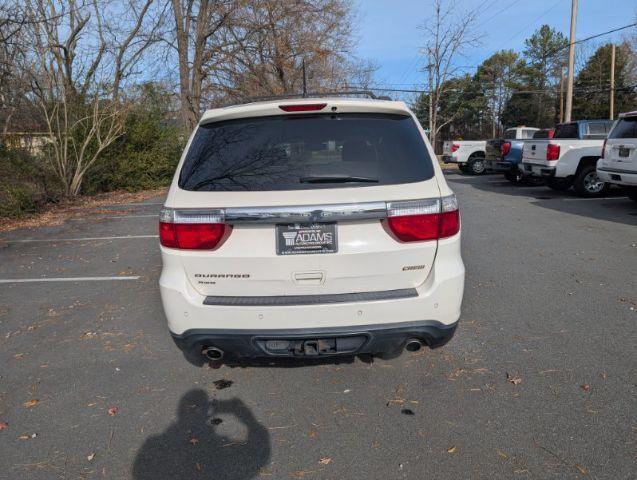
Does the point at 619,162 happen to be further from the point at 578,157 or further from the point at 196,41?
the point at 196,41

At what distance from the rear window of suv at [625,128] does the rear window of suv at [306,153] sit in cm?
829

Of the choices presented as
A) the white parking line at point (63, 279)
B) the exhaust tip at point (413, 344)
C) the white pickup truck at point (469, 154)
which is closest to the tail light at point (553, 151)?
the white pickup truck at point (469, 154)

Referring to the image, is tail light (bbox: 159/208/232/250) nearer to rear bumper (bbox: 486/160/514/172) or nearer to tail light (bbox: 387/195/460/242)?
tail light (bbox: 387/195/460/242)

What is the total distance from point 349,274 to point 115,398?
1811 millimetres

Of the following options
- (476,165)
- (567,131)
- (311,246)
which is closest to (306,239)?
(311,246)

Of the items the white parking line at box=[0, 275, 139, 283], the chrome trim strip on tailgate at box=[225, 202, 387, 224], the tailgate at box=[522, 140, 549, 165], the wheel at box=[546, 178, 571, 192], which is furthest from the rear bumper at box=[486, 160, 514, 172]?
the chrome trim strip on tailgate at box=[225, 202, 387, 224]

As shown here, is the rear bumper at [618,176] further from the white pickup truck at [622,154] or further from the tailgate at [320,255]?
the tailgate at [320,255]

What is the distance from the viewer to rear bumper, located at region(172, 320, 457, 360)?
2801 millimetres

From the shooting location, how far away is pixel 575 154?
40.2 ft

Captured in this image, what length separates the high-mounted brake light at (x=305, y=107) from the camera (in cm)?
298

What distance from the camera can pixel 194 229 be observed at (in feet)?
9.14

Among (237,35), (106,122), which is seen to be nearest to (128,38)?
(237,35)

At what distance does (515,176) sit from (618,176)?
23.5ft

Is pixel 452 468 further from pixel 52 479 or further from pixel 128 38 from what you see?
pixel 128 38
